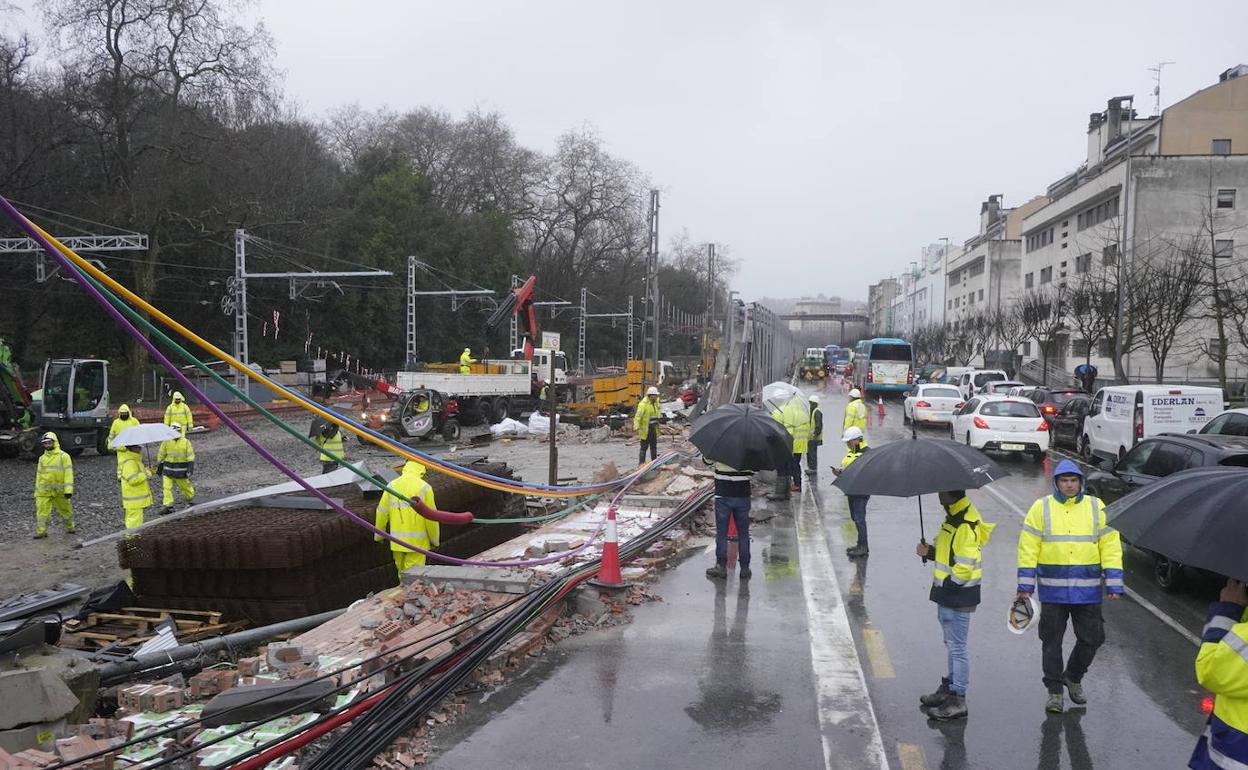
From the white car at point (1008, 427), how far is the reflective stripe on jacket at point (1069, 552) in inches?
559

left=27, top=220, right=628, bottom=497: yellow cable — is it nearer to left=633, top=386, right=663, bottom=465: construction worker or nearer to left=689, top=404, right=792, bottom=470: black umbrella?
Result: left=689, top=404, right=792, bottom=470: black umbrella

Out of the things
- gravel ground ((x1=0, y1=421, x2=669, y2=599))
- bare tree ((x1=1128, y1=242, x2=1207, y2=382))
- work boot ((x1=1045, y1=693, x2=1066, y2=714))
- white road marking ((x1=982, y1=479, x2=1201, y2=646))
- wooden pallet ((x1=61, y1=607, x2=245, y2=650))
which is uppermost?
bare tree ((x1=1128, y1=242, x2=1207, y2=382))

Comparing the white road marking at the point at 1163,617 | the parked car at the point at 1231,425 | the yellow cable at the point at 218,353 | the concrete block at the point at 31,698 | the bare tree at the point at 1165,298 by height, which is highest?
the bare tree at the point at 1165,298

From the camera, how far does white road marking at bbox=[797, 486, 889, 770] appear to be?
17.1 ft

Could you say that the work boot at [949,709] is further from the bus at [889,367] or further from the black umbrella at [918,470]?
the bus at [889,367]

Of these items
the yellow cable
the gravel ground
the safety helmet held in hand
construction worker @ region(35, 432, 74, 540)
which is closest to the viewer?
the yellow cable

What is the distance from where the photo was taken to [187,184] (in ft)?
128

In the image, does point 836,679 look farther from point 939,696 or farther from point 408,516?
point 408,516

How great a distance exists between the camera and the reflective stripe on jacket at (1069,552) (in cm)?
547

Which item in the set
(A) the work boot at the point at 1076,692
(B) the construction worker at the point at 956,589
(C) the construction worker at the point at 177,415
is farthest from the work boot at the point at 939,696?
(C) the construction worker at the point at 177,415

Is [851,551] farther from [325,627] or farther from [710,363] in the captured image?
[710,363]

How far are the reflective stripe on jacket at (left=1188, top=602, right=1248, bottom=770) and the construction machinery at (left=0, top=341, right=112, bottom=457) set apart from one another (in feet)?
82.1

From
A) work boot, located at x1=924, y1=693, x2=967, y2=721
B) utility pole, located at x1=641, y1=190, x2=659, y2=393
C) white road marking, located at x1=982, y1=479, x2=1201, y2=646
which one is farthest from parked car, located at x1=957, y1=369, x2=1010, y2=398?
work boot, located at x1=924, y1=693, x2=967, y2=721

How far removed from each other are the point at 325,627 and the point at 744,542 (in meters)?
4.35
